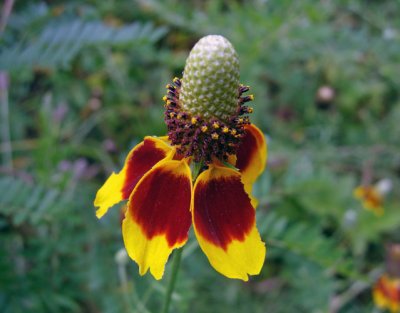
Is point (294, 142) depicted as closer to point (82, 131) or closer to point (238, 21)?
point (238, 21)

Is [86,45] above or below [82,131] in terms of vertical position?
above

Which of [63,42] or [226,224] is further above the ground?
[226,224]

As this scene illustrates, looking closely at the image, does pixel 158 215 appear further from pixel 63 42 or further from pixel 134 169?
pixel 63 42

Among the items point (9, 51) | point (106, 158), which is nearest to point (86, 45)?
point (9, 51)

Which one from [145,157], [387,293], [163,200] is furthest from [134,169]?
[387,293]

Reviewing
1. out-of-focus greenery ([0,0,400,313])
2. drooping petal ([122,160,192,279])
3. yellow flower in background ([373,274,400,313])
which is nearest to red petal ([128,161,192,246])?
drooping petal ([122,160,192,279])

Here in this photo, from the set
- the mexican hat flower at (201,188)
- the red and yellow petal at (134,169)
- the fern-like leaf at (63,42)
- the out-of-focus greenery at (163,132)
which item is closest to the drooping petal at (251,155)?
the mexican hat flower at (201,188)

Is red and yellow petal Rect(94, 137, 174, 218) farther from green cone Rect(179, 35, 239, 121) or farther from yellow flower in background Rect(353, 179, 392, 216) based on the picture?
yellow flower in background Rect(353, 179, 392, 216)
